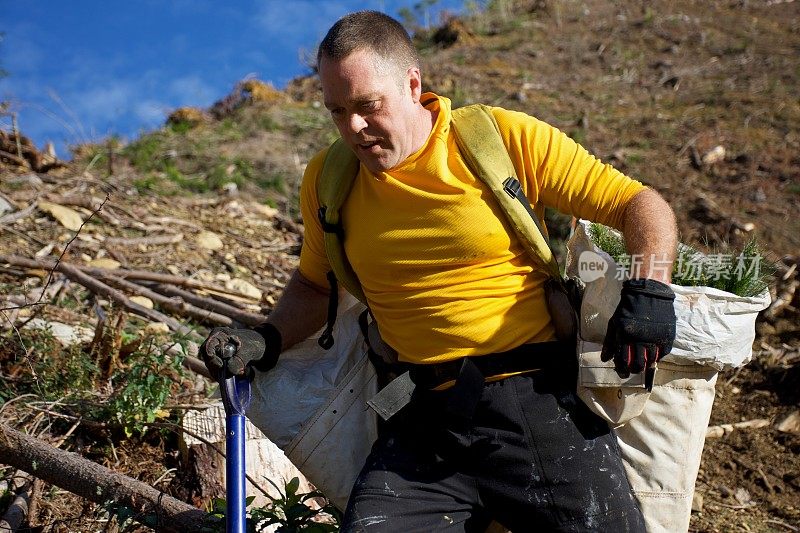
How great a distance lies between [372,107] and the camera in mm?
2785

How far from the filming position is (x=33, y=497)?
12.5 feet

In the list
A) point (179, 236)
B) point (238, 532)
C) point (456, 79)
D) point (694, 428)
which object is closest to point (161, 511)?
point (238, 532)

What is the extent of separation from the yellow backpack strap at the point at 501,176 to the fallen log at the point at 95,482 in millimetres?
1602

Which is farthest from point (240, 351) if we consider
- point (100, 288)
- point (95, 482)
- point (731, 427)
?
point (731, 427)

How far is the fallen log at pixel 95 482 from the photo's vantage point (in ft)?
10.4

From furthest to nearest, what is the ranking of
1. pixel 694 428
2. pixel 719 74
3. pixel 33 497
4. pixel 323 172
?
pixel 719 74 < pixel 33 497 < pixel 323 172 < pixel 694 428

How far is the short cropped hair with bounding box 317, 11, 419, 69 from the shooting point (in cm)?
279

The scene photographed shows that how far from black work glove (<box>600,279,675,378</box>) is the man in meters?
0.13

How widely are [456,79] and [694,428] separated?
11.4 m

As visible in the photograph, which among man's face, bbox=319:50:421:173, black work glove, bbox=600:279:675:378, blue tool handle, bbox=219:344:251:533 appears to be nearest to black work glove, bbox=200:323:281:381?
blue tool handle, bbox=219:344:251:533

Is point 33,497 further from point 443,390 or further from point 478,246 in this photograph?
point 478,246

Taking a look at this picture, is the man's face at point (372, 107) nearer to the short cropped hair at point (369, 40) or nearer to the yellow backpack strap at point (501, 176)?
the short cropped hair at point (369, 40)

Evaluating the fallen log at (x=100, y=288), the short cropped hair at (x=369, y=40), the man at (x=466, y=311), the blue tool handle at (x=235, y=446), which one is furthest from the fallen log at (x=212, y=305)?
the short cropped hair at (x=369, y=40)

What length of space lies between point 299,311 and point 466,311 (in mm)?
857
